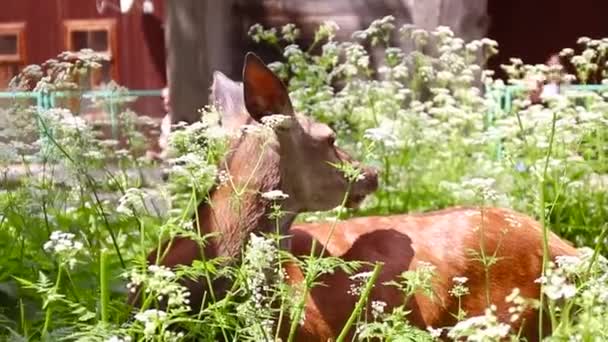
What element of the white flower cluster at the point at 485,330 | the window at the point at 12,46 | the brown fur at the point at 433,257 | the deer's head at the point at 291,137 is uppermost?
the deer's head at the point at 291,137

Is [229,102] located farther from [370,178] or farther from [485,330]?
[485,330]

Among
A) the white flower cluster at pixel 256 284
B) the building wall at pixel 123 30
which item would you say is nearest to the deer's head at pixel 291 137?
the white flower cluster at pixel 256 284

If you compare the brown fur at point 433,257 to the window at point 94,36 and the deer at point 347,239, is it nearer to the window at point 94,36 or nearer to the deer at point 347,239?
the deer at point 347,239

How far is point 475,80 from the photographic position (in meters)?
6.35

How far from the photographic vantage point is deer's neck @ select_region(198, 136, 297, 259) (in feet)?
9.09

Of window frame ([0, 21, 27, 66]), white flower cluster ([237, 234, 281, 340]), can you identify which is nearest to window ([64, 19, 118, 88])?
window frame ([0, 21, 27, 66])

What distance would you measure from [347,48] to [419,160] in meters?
0.90

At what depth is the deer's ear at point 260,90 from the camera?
9.30 feet

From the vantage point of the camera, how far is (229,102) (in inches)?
119

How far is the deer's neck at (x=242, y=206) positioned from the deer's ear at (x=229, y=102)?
138mm

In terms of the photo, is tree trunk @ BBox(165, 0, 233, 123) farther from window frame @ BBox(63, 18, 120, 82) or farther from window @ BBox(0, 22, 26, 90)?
window frame @ BBox(63, 18, 120, 82)

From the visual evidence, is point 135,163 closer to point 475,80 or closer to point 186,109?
point 186,109

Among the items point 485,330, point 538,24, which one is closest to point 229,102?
point 485,330

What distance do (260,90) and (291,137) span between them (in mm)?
176
